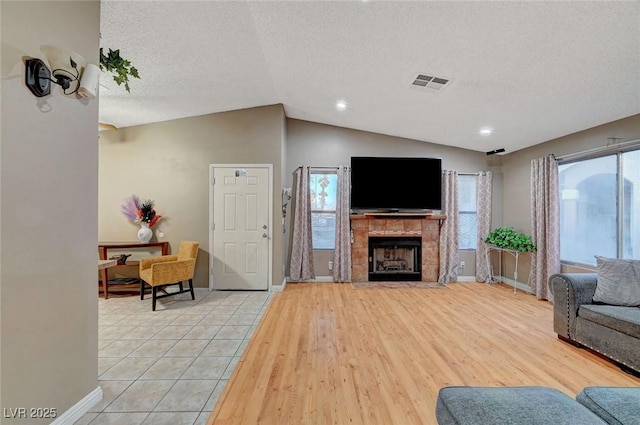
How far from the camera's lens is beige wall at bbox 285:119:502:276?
202 inches

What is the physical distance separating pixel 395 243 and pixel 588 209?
9.08 ft

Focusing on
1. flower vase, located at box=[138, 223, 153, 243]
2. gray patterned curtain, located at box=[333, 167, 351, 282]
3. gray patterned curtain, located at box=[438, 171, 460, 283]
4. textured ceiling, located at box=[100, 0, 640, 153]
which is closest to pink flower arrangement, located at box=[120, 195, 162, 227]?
flower vase, located at box=[138, 223, 153, 243]

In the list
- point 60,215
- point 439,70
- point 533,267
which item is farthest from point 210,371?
point 533,267

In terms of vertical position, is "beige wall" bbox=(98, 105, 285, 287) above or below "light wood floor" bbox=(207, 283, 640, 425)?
above

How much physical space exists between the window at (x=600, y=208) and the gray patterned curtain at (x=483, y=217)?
108cm

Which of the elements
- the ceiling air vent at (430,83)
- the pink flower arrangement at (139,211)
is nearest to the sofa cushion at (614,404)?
the ceiling air vent at (430,83)

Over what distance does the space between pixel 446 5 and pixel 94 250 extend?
305 centimetres

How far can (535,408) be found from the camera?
1.08m

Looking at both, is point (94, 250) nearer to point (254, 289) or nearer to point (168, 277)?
point (168, 277)

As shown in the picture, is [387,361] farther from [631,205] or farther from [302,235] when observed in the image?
[631,205]

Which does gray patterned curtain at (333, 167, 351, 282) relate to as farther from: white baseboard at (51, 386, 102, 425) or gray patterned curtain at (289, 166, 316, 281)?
white baseboard at (51, 386, 102, 425)

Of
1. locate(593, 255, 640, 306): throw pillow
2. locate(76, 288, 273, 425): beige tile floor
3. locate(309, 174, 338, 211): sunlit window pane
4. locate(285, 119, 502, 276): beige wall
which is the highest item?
locate(285, 119, 502, 276): beige wall

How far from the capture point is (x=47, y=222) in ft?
4.96

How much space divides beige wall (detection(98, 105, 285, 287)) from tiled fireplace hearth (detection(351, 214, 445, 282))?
60.2 inches
